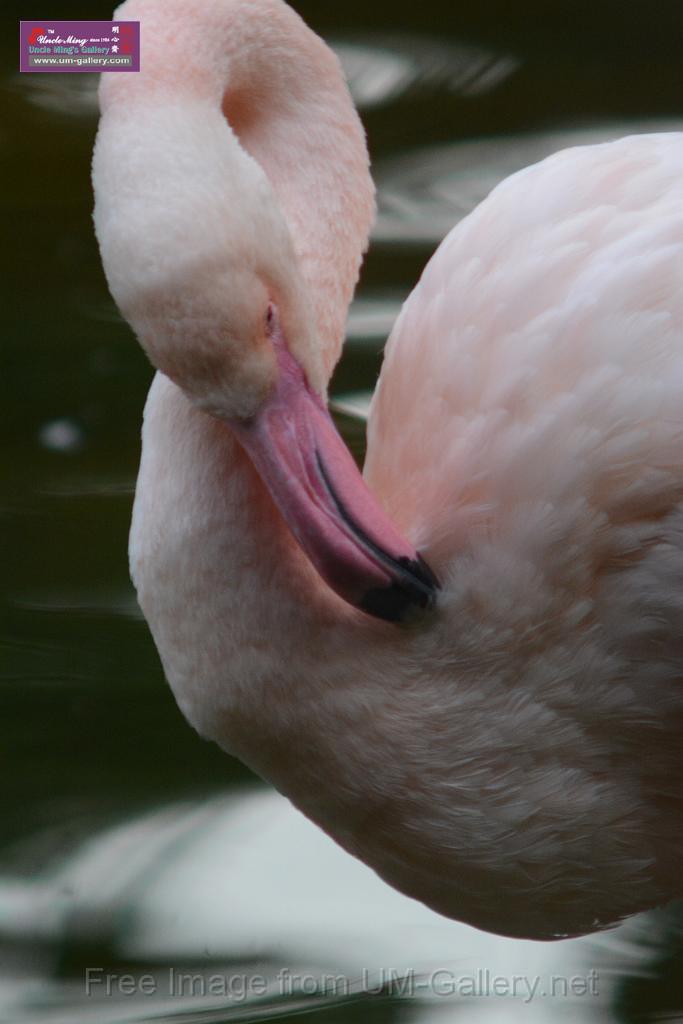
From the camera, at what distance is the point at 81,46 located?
6.70ft

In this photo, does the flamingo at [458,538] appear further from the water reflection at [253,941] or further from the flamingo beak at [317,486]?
the water reflection at [253,941]

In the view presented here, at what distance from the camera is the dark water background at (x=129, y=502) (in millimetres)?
3031

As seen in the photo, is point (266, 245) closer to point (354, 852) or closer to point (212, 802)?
point (354, 852)

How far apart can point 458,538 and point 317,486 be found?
0.29m

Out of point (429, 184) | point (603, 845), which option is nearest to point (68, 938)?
point (603, 845)

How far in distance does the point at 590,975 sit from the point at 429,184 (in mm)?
2687

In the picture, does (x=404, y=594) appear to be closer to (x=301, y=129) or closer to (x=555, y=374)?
(x=555, y=374)

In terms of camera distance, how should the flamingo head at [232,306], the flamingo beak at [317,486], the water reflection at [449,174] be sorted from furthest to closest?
the water reflection at [449,174], the flamingo beak at [317,486], the flamingo head at [232,306]

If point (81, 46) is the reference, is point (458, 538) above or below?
below

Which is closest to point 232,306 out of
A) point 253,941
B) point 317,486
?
point 317,486

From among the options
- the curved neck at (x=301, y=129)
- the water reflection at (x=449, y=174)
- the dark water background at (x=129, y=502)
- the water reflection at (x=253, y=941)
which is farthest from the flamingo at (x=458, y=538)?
the water reflection at (x=449, y=174)

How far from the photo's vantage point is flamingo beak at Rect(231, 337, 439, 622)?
6.05ft

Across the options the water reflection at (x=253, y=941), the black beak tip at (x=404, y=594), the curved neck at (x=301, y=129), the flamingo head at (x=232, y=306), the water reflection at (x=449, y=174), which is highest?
the water reflection at (x=449, y=174)

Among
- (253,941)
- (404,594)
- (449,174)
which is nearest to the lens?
(404,594)
